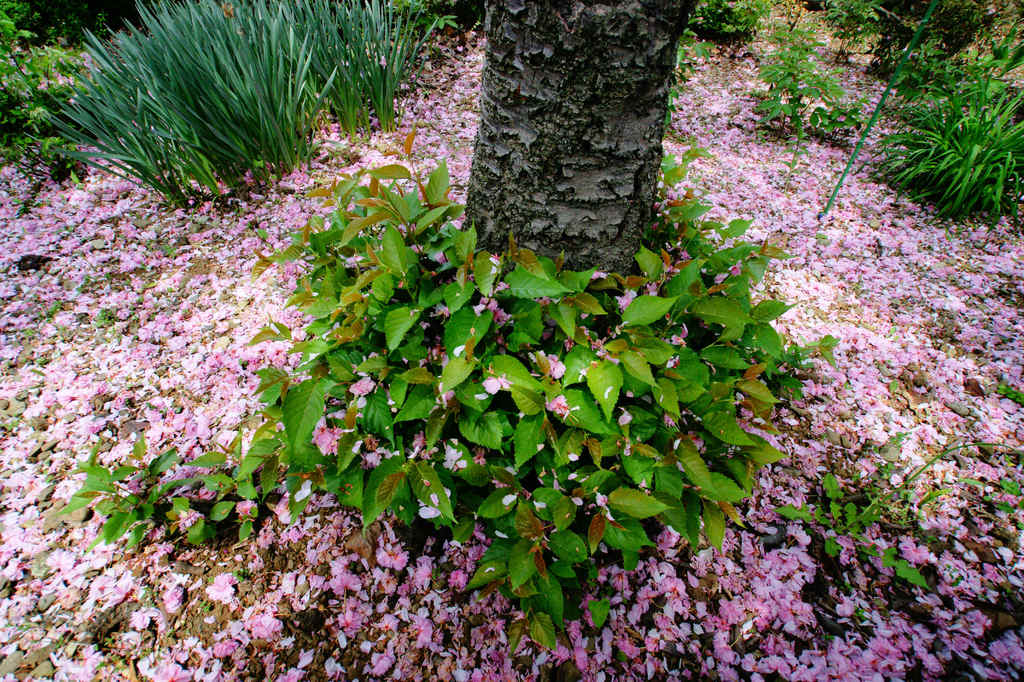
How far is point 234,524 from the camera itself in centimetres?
167

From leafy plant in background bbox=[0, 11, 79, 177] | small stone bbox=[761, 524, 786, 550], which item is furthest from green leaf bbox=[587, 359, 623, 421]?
leafy plant in background bbox=[0, 11, 79, 177]

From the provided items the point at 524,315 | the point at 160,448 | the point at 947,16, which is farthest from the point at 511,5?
the point at 947,16

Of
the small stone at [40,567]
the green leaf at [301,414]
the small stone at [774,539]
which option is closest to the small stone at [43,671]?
the small stone at [40,567]

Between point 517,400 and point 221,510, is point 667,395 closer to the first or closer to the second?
point 517,400

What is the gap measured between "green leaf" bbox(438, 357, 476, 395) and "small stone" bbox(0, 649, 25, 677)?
5.42ft

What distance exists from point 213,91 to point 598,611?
3.25m

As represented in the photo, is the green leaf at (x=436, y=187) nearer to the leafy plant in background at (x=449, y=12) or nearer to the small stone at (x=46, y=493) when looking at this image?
the small stone at (x=46, y=493)

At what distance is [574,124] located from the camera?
121 cm

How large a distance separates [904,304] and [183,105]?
14.5ft

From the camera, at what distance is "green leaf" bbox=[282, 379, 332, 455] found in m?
1.10

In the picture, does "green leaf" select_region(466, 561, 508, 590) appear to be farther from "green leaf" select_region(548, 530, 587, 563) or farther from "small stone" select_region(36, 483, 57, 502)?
"small stone" select_region(36, 483, 57, 502)

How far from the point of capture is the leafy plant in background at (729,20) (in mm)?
5262

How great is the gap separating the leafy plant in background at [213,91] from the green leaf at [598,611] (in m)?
3.11

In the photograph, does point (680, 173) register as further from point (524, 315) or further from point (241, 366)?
point (241, 366)
